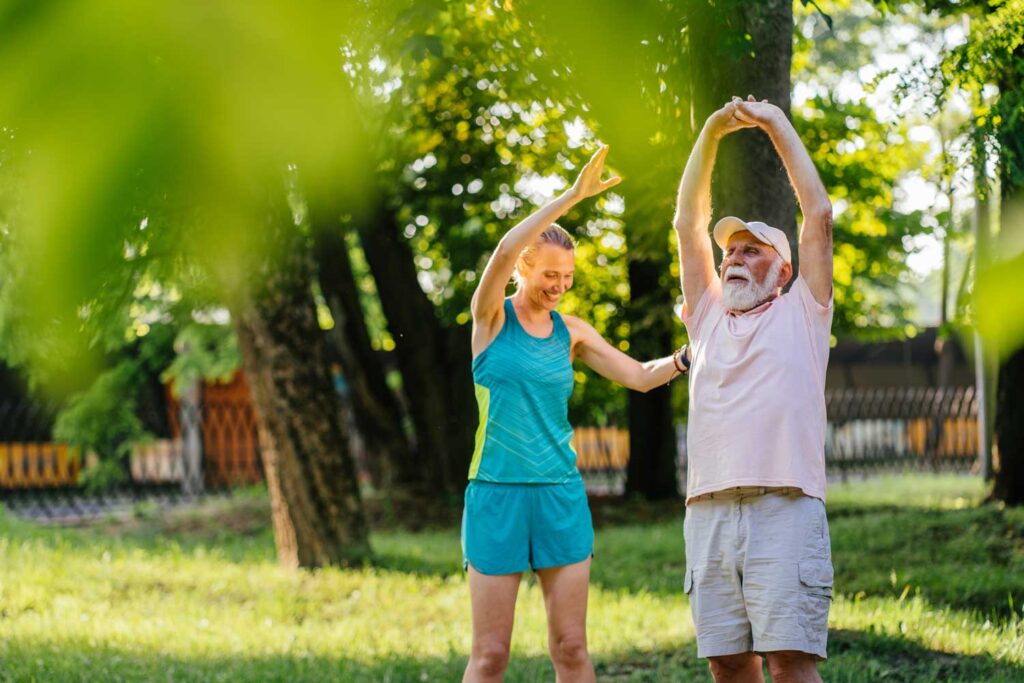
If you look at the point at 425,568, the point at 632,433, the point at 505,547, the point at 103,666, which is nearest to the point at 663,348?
the point at 632,433

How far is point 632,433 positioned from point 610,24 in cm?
1466

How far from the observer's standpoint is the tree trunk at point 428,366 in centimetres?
1525

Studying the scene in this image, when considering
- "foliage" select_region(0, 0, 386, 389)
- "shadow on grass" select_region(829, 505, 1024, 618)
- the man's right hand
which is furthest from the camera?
"shadow on grass" select_region(829, 505, 1024, 618)

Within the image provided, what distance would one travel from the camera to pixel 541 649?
671cm

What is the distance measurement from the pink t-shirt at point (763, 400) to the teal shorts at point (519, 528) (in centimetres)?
59

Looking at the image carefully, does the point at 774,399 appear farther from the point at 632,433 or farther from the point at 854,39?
the point at 854,39

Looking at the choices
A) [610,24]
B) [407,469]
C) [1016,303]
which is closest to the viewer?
[1016,303]

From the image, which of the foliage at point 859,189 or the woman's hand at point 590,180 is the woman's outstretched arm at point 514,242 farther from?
the foliage at point 859,189

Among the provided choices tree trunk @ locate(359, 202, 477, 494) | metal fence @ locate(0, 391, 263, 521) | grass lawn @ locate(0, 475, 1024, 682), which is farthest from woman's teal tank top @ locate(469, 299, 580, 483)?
metal fence @ locate(0, 391, 263, 521)

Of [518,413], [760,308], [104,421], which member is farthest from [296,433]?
[104,421]

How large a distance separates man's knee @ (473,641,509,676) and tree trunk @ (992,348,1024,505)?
27.0ft

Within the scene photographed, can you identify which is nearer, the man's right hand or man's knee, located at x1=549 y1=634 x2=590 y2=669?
the man's right hand

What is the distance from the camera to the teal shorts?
414 cm

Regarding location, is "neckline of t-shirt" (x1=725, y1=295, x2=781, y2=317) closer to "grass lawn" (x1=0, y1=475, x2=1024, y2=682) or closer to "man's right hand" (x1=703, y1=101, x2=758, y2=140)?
"man's right hand" (x1=703, y1=101, x2=758, y2=140)
